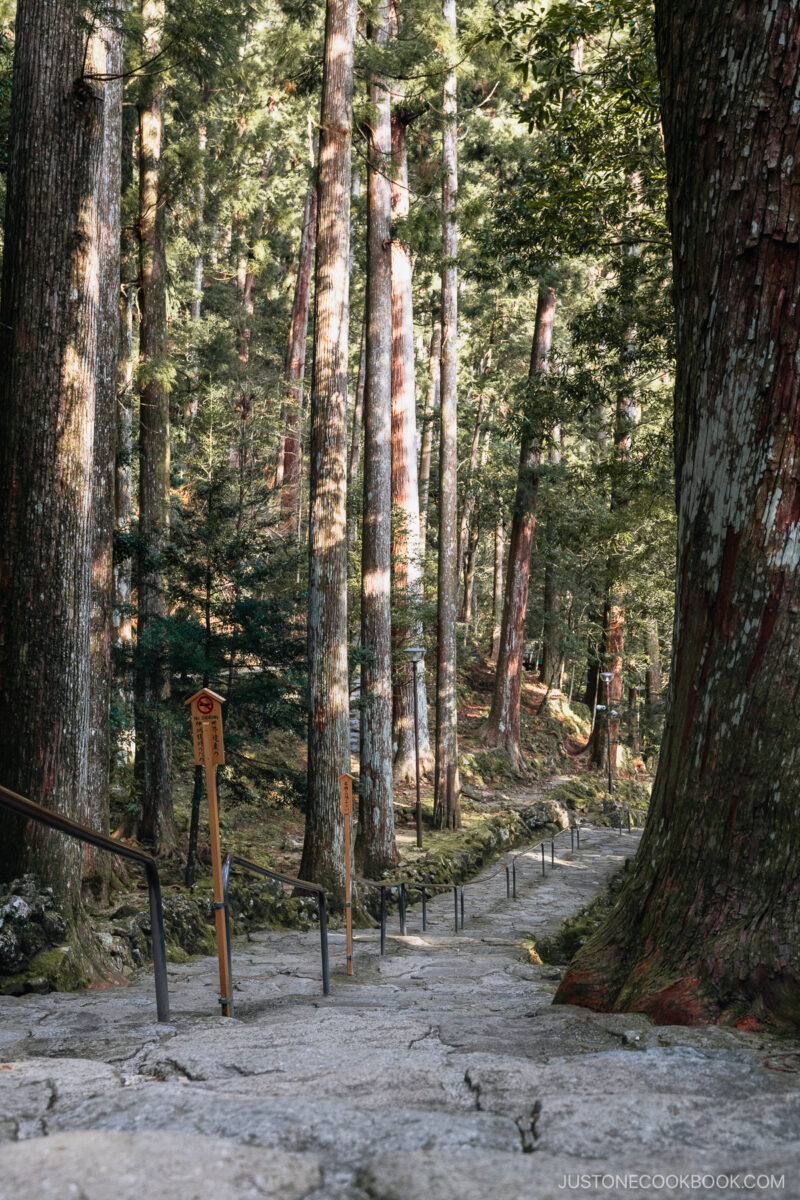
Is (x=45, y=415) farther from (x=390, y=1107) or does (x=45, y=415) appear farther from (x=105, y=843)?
(x=390, y=1107)

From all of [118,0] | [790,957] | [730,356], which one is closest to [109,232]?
[118,0]

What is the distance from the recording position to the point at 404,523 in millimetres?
18688

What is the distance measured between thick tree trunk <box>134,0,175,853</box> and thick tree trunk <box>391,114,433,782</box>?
532cm

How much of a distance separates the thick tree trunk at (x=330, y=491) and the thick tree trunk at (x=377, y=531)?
240cm

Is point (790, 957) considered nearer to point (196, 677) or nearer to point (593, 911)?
point (593, 911)

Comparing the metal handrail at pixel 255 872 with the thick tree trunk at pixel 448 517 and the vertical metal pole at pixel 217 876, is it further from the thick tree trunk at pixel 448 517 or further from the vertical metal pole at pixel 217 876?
the thick tree trunk at pixel 448 517

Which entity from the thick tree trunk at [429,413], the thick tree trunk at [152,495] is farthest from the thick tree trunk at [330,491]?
the thick tree trunk at [429,413]

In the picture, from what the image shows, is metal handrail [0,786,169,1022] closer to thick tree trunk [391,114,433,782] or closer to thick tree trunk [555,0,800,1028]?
thick tree trunk [555,0,800,1028]

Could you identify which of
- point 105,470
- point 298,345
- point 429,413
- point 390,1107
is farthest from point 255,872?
point 429,413

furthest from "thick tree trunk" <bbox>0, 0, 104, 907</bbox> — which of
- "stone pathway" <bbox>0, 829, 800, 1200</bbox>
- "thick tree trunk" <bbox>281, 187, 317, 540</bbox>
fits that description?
"thick tree trunk" <bbox>281, 187, 317, 540</bbox>

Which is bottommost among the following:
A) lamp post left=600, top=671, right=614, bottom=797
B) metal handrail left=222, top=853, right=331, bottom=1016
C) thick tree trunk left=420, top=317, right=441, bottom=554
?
lamp post left=600, top=671, right=614, bottom=797

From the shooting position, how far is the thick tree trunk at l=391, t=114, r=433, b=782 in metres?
17.6

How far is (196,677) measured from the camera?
10828 mm

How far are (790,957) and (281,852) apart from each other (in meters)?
10.5
